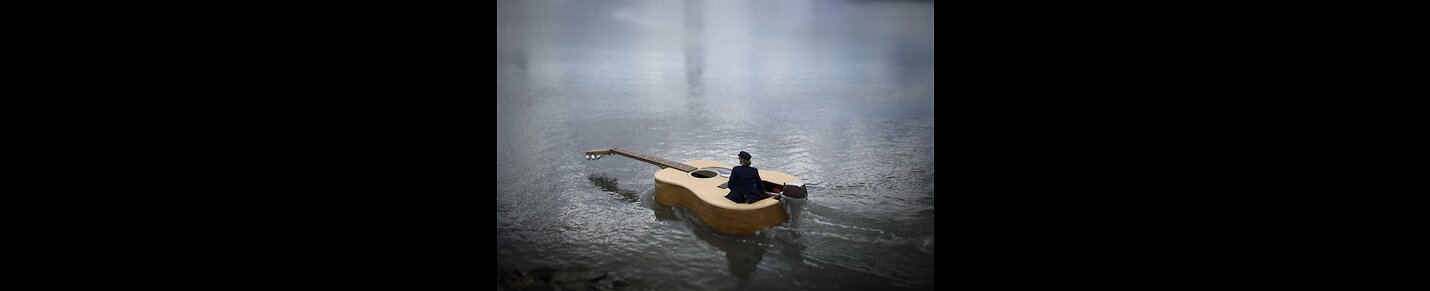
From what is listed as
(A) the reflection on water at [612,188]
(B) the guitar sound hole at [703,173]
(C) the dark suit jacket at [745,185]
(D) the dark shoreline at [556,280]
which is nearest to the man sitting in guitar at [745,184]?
(C) the dark suit jacket at [745,185]

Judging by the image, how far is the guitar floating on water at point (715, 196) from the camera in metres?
3.55

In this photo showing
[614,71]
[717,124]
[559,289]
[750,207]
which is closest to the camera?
[559,289]

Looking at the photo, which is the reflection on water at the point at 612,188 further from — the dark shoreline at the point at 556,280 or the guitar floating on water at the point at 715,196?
the dark shoreline at the point at 556,280

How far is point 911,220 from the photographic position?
404cm

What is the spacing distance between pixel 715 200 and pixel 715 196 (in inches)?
3.3

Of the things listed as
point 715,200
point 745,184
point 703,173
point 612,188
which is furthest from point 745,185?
point 612,188

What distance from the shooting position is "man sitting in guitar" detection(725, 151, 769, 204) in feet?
11.7

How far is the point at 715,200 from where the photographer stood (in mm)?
3650

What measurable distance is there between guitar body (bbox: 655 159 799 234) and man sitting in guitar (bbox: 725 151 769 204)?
0.04 m

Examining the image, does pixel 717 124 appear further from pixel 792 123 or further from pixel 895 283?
pixel 895 283

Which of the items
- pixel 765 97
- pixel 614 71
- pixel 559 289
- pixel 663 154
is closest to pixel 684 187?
pixel 559 289

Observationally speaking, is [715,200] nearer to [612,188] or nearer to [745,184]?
[745,184]
